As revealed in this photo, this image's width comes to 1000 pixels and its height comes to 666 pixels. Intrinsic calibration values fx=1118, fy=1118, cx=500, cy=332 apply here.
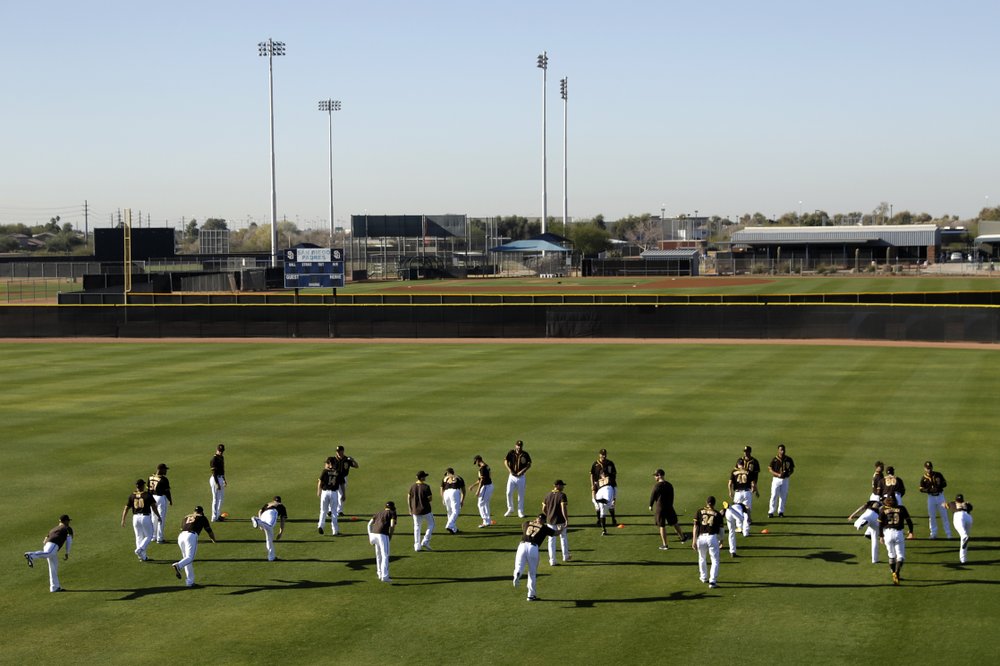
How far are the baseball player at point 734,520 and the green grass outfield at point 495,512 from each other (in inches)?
13.2

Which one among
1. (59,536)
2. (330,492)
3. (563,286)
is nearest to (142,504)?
(59,536)

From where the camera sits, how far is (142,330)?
2222 inches

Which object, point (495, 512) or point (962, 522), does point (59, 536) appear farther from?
point (962, 522)

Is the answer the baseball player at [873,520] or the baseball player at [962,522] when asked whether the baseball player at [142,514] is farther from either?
the baseball player at [962,522]

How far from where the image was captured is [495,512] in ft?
68.8

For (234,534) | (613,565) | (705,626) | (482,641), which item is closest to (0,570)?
(234,534)

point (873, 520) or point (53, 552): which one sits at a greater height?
point (873, 520)

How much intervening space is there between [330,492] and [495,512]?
11.5 feet

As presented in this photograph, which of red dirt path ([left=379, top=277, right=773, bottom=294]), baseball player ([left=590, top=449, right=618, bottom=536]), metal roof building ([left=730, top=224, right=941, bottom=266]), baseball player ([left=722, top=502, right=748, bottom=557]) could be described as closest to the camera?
baseball player ([left=722, top=502, right=748, bottom=557])

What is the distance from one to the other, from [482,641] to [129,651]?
173 inches

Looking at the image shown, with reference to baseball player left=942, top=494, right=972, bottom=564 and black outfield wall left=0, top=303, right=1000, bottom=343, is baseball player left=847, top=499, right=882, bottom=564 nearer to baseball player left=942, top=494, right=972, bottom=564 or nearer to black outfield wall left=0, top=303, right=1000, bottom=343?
baseball player left=942, top=494, right=972, bottom=564

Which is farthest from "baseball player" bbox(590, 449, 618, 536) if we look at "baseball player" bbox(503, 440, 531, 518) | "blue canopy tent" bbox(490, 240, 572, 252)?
"blue canopy tent" bbox(490, 240, 572, 252)

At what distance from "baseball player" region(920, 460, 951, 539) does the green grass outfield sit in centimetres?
33

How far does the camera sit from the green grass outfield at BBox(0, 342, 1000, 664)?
564 inches
